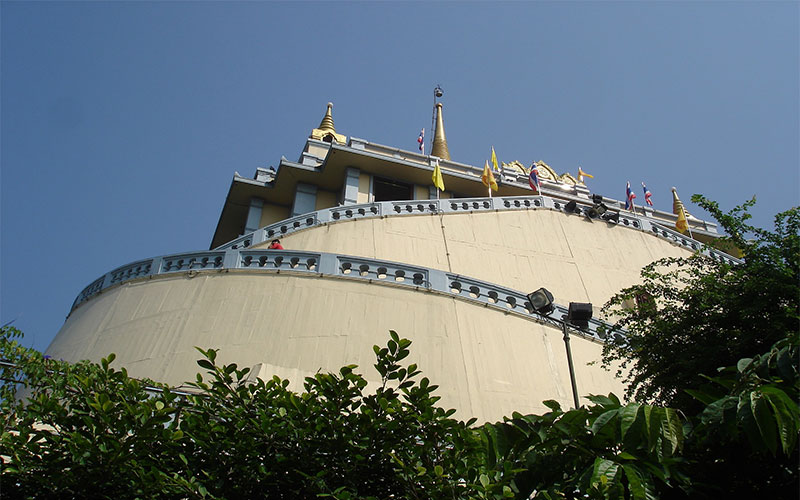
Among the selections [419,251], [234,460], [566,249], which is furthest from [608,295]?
[234,460]

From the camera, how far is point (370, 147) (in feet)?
78.9

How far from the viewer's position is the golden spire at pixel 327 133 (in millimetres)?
26781

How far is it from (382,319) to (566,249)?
8.79 meters

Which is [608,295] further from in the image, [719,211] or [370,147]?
[370,147]

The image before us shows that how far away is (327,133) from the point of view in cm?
2714

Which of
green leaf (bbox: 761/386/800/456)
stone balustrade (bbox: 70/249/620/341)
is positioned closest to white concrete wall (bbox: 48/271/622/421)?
stone balustrade (bbox: 70/249/620/341)

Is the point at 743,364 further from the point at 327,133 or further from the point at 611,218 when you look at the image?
the point at 327,133

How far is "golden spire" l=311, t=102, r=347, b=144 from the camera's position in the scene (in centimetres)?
2678

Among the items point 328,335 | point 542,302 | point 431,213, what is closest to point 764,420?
point 542,302

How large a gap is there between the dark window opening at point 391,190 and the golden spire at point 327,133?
3.36m

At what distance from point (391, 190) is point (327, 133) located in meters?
4.44

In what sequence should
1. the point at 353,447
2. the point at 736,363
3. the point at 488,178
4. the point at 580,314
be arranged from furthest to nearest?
the point at 488,178 < the point at 580,314 < the point at 736,363 < the point at 353,447

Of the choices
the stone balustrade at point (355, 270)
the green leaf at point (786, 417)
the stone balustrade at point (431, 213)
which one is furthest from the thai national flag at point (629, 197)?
the green leaf at point (786, 417)

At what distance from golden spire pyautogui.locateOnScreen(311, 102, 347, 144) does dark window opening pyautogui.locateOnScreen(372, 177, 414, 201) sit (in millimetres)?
3356
